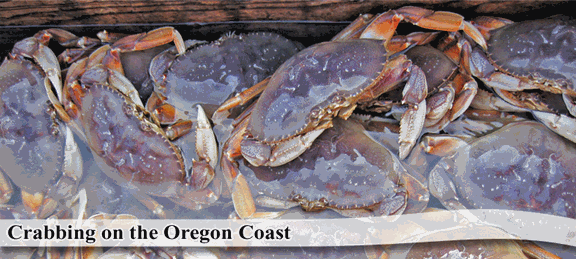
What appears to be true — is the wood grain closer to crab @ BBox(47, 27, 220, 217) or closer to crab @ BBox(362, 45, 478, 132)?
crab @ BBox(47, 27, 220, 217)

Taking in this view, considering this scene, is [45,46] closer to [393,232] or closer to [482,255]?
[393,232]

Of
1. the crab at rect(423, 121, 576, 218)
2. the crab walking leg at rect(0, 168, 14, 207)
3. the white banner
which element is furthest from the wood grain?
the white banner

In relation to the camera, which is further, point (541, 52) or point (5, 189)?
point (5, 189)

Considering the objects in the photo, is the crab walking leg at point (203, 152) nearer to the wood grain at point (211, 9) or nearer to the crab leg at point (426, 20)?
the wood grain at point (211, 9)

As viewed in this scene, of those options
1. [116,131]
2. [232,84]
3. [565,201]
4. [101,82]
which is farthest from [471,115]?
[101,82]

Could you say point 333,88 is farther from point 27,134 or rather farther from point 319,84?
point 27,134

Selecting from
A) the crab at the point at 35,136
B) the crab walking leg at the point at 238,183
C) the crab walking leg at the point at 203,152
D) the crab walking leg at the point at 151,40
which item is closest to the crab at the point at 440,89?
the crab walking leg at the point at 238,183

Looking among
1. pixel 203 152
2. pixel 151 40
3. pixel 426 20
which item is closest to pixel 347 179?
pixel 203 152
